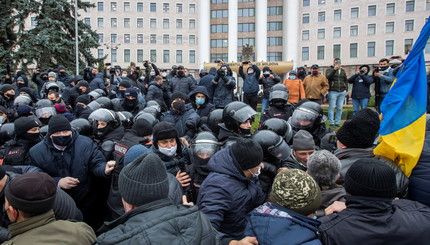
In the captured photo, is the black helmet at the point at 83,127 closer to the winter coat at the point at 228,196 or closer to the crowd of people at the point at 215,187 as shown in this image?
the crowd of people at the point at 215,187

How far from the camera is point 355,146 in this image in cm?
329

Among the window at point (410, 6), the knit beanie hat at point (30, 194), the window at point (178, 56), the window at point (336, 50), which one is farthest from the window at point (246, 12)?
the knit beanie hat at point (30, 194)

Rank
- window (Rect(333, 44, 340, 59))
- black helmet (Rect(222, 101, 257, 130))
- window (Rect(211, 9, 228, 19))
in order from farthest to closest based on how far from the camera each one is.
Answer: window (Rect(211, 9, 228, 19)), window (Rect(333, 44, 340, 59)), black helmet (Rect(222, 101, 257, 130))

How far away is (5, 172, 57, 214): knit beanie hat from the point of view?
2.09m

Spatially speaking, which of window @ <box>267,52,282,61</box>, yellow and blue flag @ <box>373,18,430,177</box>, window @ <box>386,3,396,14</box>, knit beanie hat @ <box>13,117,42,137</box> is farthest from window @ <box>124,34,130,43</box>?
yellow and blue flag @ <box>373,18,430,177</box>

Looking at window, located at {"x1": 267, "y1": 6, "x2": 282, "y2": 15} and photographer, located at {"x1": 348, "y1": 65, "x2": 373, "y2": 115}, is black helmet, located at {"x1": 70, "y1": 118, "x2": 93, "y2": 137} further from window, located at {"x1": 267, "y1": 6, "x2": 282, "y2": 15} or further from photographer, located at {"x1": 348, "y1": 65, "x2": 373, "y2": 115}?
window, located at {"x1": 267, "y1": 6, "x2": 282, "y2": 15}

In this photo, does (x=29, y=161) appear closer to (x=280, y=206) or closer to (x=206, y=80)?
(x=280, y=206)

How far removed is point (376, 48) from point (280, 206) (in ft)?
180

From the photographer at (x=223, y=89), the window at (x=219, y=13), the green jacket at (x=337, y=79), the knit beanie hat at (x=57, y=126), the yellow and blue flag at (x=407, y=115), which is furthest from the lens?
the window at (x=219, y=13)

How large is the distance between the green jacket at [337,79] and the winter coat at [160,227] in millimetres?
9931

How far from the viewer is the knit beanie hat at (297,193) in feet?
7.40

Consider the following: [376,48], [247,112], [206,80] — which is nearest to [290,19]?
[376,48]

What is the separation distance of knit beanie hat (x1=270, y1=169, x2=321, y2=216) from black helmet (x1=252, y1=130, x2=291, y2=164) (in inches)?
54.6

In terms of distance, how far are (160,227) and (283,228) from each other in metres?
0.87
